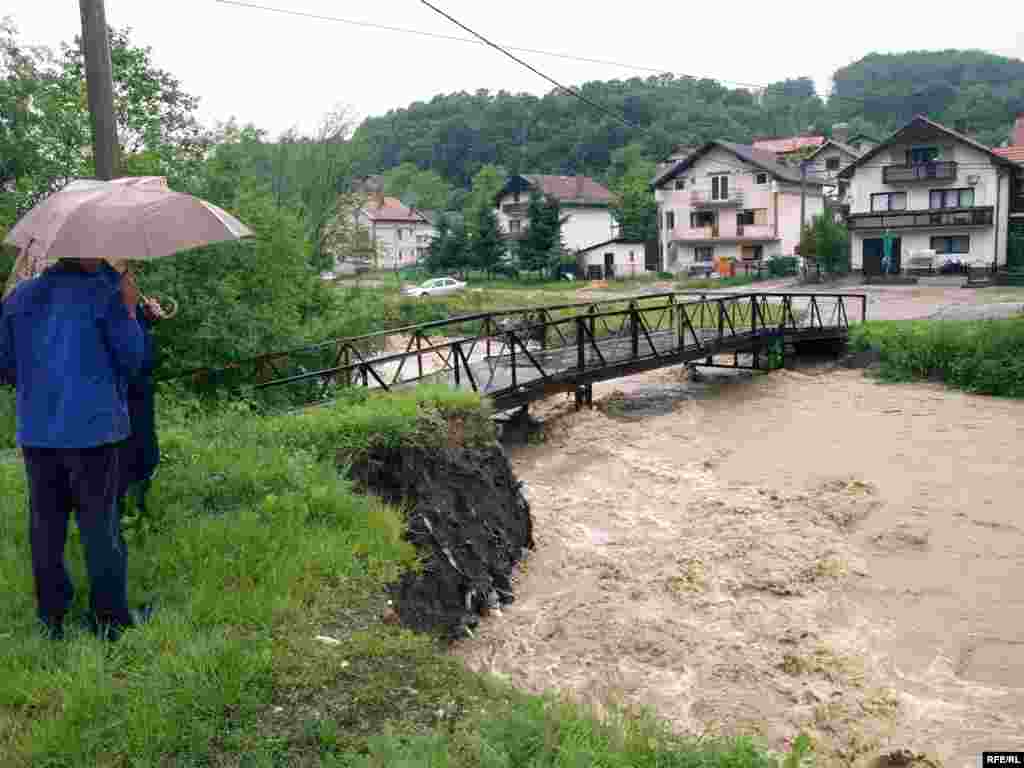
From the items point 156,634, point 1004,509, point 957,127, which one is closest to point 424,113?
point 957,127

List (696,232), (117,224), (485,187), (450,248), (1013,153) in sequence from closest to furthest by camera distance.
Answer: (117,224)
(1013,153)
(696,232)
(450,248)
(485,187)

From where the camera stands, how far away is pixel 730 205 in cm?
5138

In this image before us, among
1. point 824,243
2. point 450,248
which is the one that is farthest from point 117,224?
point 450,248

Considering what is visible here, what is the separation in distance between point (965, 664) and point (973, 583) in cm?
197

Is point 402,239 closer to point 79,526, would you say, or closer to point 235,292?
point 235,292

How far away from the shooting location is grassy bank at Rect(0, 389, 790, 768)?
11.2ft

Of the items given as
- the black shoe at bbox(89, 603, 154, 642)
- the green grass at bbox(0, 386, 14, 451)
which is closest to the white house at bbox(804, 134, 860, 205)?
the green grass at bbox(0, 386, 14, 451)

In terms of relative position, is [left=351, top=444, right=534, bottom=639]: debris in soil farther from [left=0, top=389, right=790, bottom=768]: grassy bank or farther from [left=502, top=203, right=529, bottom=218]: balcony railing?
[left=502, top=203, right=529, bottom=218]: balcony railing

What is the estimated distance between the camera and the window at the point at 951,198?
4341 centimetres

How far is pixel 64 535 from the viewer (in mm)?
4129

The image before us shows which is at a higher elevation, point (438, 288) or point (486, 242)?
point (486, 242)

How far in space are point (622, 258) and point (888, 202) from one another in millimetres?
16715

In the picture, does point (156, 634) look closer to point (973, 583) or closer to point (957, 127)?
point (973, 583)

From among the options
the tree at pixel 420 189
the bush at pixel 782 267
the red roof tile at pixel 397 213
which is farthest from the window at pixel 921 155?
the tree at pixel 420 189
